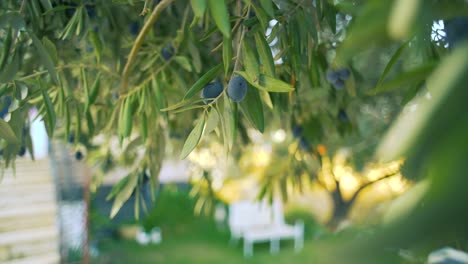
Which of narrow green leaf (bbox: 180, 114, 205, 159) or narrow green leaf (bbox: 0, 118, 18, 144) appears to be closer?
narrow green leaf (bbox: 180, 114, 205, 159)

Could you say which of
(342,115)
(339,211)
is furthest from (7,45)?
(339,211)

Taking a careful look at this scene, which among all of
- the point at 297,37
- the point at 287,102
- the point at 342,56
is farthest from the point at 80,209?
the point at 342,56

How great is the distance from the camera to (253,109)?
0.69 meters

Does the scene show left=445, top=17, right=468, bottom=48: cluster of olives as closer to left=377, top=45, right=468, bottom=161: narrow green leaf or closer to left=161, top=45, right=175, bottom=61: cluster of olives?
left=377, top=45, right=468, bottom=161: narrow green leaf

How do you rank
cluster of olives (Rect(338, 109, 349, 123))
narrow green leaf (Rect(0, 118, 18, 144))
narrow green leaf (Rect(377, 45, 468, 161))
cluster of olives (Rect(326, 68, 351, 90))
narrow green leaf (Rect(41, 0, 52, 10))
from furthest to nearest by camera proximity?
cluster of olives (Rect(338, 109, 349, 123))
cluster of olives (Rect(326, 68, 351, 90))
narrow green leaf (Rect(41, 0, 52, 10))
narrow green leaf (Rect(0, 118, 18, 144))
narrow green leaf (Rect(377, 45, 468, 161))

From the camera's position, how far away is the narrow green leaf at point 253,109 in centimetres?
68

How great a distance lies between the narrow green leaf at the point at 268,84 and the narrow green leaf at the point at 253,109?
7 centimetres

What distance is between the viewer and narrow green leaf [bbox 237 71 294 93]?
22.9 inches

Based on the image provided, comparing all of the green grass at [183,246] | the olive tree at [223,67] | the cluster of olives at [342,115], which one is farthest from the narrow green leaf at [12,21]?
the green grass at [183,246]

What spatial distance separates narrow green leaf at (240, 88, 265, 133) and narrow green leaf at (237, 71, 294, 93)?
0.07 m

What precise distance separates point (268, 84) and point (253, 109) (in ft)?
0.31

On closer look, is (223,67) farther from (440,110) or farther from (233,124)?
(440,110)

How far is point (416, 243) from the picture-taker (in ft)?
0.67

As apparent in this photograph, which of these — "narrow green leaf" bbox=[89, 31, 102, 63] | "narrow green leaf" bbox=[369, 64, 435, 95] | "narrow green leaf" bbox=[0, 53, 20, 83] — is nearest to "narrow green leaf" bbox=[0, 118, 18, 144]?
"narrow green leaf" bbox=[0, 53, 20, 83]
